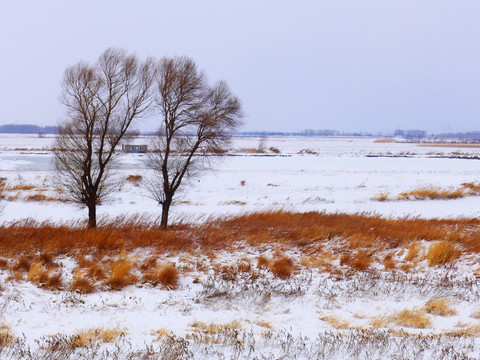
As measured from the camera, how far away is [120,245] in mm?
9969

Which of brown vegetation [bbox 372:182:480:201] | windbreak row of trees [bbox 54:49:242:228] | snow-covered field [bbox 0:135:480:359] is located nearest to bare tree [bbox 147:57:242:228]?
windbreak row of trees [bbox 54:49:242:228]

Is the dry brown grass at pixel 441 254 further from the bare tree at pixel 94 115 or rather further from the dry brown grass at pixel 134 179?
the dry brown grass at pixel 134 179

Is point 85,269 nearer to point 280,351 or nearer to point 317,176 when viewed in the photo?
point 280,351

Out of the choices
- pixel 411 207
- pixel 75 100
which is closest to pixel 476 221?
pixel 411 207

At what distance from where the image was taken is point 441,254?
9.66 metres

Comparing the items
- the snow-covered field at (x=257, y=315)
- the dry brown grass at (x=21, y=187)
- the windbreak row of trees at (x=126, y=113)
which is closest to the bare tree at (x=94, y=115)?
the windbreak row of trees at (x=126, y=113)

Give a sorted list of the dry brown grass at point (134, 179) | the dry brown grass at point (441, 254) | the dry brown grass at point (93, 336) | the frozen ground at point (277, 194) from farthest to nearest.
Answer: the dry brown grass at point (134, 179) → the frozen ground at point (277, 194) → the dry brown grass at point (441, 254) → the dry brown grass at point (93, 336)

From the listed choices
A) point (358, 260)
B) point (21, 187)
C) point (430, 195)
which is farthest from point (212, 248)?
point (21, 187)

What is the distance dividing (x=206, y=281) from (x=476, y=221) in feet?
41.8

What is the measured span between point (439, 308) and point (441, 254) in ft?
11.0

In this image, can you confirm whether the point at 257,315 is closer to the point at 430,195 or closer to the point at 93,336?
the point at 93,336

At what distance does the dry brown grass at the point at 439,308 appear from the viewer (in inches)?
259

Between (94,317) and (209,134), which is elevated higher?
(209,134)

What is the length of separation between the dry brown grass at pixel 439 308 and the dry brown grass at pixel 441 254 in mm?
2686
